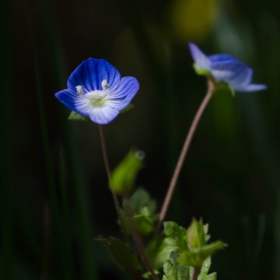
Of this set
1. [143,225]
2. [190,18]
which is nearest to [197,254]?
[143,225]

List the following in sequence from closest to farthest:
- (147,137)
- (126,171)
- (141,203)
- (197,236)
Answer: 1. (126,171)
2. (197,236)
3. (141,203)
4. (147,137)

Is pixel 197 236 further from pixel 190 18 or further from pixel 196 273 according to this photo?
pixel 190 18

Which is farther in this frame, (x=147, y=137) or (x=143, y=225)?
(x=147, y=137)

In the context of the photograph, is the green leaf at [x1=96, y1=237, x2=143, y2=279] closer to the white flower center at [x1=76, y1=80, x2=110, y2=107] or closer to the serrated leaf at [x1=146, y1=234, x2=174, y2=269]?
the serrated leaf at [x1=146, y1=234, x2=174, y2=269]

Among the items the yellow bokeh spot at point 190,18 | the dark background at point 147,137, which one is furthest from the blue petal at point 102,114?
the yellow bokeh spot at point 190,18

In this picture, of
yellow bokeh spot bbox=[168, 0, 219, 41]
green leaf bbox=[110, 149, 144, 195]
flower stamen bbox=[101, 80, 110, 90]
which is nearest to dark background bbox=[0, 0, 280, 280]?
yellow bokeh spot bbox=[168, 0, 219, 41]
